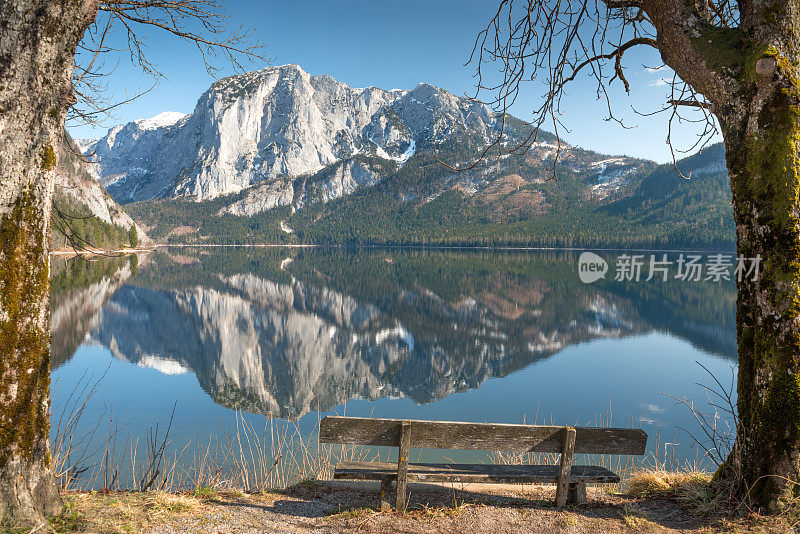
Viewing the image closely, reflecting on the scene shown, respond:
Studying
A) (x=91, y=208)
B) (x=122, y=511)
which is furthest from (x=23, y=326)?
(x=91, y=208)

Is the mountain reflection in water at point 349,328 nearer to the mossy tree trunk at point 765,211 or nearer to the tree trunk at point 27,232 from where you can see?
the tree trunk at point 27,232

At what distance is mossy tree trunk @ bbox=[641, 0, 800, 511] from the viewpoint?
387 cm

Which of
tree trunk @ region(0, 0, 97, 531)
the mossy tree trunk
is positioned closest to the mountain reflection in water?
tree trunk @ region(0, 0, 97, 531)

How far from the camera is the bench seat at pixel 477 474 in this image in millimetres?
4668

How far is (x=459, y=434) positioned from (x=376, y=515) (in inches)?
45.4

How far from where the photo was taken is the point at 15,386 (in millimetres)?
3355

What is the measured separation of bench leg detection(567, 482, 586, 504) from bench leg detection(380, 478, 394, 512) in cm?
190

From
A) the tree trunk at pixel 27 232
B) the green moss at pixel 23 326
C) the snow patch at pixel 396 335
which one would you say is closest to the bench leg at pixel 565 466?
the tree trunk at pixel 27 232

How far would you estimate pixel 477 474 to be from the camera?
4.68 metres

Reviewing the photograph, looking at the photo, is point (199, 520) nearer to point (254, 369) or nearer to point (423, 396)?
point (423, 396)

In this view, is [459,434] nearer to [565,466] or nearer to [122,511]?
[565,466]

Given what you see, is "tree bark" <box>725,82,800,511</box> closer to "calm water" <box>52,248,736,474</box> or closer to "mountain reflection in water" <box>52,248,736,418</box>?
"calm water" <box>52,248,736,474</box>

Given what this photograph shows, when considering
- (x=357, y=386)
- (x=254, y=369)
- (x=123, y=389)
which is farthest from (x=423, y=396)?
(x=123, y=389)

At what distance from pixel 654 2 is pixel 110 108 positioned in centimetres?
621
